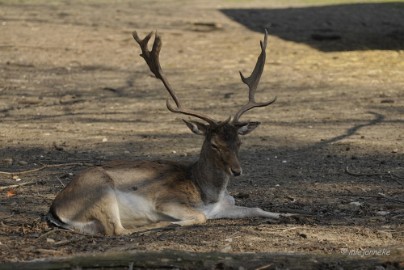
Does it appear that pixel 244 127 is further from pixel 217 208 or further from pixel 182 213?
pixel 182 213

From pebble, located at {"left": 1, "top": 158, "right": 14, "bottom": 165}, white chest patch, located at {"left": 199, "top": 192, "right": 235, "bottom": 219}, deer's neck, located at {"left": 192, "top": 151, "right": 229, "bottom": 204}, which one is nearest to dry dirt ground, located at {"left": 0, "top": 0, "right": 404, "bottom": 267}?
pebble, located at {"left": 1, "top": 158, "right": 14, "bottom": 165}

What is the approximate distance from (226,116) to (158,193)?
523 centimetres

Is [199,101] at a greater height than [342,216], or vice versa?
[342,216]

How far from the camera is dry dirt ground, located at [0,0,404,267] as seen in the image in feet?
24.9

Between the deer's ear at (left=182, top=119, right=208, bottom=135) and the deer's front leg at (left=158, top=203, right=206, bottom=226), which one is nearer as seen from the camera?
the deer's front leg at (left=158, top=203, right=206, bottom=226)

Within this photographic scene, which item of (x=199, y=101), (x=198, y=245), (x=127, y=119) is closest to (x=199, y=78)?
(x=199, y=101)

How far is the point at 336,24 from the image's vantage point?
24516 millimetres

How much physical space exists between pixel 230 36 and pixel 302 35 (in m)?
1.61

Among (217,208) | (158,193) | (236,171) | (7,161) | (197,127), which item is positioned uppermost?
(197,127)

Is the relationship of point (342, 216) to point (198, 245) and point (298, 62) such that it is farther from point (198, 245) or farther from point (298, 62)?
point (298, 62)

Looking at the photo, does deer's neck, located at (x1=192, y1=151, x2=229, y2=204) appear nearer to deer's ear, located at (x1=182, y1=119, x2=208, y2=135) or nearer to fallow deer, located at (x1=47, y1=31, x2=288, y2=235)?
fallow deer, located at (x1=47, y1=31, x2=288, y2=235)

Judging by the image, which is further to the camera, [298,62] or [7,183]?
[298,62]

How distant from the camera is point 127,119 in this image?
13.5 metres

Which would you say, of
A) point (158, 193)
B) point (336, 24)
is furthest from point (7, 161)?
point (336, 24)
